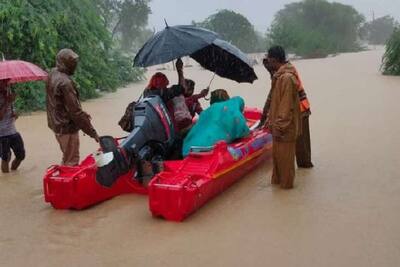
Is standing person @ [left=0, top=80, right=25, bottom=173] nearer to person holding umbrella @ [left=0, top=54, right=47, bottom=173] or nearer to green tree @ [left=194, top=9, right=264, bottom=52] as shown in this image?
person holding umbrella @ [left=0, top=54, right=47, bottom=173]

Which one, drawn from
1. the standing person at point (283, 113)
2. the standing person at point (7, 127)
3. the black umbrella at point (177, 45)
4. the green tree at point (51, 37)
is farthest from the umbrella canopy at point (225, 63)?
the green tree at point (51, 37)

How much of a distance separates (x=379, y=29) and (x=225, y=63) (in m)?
63.6

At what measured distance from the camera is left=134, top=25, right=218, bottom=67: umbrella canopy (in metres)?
6.09

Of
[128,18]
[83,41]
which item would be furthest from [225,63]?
[128,18]

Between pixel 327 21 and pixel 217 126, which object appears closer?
pixel 217 126

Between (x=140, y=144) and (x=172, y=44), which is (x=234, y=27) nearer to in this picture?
(x=172, y=44)

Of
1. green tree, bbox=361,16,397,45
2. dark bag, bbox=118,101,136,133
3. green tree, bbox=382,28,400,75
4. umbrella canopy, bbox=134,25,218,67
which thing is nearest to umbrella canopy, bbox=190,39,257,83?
umbrella canopy, bbox=134,25,218,67

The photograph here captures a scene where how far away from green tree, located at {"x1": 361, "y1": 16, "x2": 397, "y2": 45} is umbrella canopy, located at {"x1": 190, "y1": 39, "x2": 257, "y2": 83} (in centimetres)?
5960

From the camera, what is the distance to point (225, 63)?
24.9 feet

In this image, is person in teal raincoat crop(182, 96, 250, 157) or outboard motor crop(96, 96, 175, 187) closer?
outboard motor crop(96, 96, 175, 187)

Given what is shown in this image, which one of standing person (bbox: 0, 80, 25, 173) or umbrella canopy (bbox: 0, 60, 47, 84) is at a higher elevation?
umbrella canopy (bbox: 0, 60, 47, 84)

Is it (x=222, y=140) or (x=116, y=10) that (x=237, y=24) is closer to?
(x=116, y=10)

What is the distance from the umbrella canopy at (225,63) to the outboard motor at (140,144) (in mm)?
1542

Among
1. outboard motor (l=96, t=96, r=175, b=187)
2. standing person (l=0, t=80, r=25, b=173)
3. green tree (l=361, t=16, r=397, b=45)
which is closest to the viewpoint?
outboard motor (l=96, t=96, r=175, b=187)
